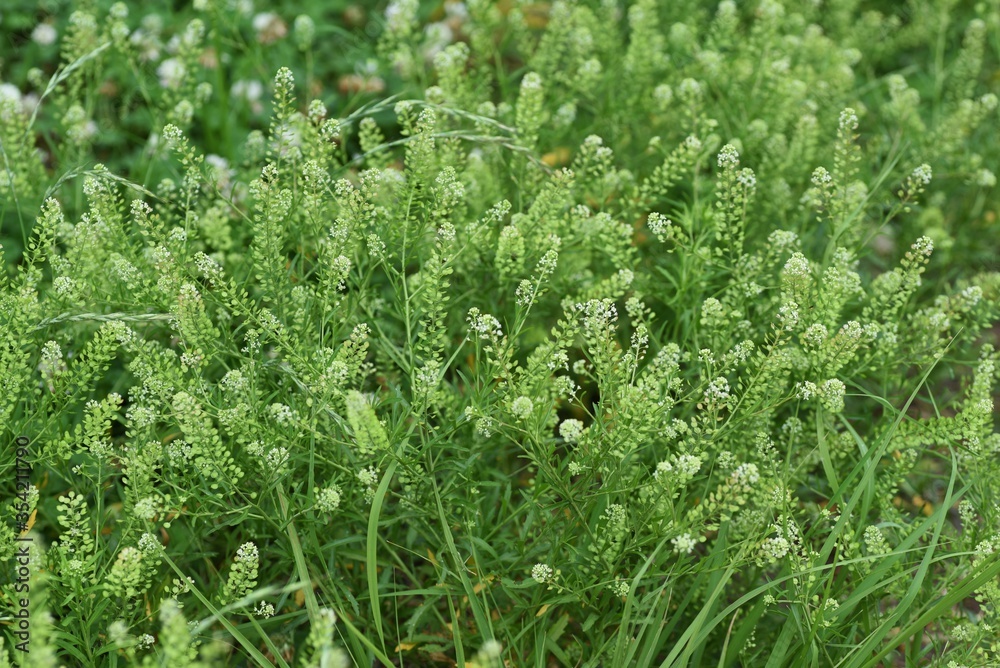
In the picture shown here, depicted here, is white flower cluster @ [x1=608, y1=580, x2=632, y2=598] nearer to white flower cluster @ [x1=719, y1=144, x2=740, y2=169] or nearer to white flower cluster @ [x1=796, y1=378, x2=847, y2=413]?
white flower cluster @ [x1=796, y1=378, x2=847, y2=413]

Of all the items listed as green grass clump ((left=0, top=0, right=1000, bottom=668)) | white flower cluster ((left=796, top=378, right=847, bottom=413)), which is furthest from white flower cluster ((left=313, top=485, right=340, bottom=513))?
white flower cluster ((left=796, top=378, right=847, bottom=413))

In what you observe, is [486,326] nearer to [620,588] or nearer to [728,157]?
[620,588]

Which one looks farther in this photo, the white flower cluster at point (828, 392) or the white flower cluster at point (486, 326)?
the white flower cluster at point (828, 392)

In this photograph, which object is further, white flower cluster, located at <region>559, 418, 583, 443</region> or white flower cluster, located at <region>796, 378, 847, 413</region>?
white flower cluster, located at <region>796, 378, 847, 413</region>

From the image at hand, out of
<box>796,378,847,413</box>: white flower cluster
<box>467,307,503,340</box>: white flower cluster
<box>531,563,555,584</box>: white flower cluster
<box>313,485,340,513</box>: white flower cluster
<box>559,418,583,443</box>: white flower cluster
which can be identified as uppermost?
<box>467,307,503,340</box>: white flower cluster

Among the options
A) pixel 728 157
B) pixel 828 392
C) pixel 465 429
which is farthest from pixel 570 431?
pixel 728 157

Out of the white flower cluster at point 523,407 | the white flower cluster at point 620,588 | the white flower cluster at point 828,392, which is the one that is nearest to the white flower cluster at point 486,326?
the white flower cluster at point 523,407

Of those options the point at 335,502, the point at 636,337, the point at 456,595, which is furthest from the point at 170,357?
the point at 636,337

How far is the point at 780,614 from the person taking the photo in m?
2.42

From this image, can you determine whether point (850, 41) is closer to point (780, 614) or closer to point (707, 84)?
point (707, 84)

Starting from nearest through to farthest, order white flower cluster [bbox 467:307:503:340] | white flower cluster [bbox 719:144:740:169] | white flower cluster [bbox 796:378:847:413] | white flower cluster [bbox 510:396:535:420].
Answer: white flower cluster [bbox 510:396:535:420] → white flower cluster [bbox 467:307:503:340] → white flower cluster [bbox 796:378:847:413] → white flower cluster [bbox 719:144:740:169]

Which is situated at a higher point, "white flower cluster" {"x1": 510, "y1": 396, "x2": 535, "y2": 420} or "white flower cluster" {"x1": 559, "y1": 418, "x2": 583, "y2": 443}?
"white flower cluster" {"x1": 510, "y1": 396, "x2": 535, "y2": 420}

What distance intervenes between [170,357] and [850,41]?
10.8ft

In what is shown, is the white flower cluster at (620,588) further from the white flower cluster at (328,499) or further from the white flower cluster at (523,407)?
the white flower cluster at (328,499)
